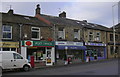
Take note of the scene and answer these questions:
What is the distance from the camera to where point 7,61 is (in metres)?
14.3

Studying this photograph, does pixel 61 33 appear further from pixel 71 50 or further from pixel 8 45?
pixel 8 45

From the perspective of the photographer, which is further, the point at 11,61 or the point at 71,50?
the point at 71,50

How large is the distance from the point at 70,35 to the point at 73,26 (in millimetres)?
1672

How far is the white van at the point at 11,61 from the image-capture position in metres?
14.0

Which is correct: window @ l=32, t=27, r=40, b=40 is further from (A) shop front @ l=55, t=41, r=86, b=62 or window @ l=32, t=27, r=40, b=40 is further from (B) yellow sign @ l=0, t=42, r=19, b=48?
(A) shop front @ l=55, t=41, r=86, b=62

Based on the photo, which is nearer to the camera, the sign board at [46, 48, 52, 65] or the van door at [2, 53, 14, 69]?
the van door at [2, 53, 14, 69]

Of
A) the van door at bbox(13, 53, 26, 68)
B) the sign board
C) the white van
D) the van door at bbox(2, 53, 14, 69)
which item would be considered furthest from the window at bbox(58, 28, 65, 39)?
the van door at bbox(2, 53, 14, 69)

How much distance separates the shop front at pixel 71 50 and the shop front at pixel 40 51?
1326 millimetres

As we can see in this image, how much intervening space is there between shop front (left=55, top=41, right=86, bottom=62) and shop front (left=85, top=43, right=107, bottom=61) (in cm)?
129

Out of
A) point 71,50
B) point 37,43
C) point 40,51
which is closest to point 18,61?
point 37,43

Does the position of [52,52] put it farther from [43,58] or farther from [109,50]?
[109,50]

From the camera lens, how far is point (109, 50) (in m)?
32.0

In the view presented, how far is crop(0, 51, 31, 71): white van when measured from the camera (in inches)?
553

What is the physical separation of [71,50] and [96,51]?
6.07 metres
